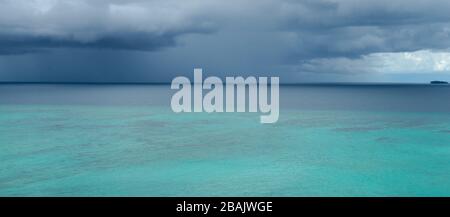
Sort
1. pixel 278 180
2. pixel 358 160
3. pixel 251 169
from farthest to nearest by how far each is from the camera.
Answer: pixel 358 160, pixel 251 169, pixel 278 180

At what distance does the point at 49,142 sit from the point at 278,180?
10.0 m

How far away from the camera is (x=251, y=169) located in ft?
37.9

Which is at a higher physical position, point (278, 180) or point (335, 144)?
point (335, 144)

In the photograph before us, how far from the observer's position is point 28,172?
35.8ft

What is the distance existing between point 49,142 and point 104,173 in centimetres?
595
